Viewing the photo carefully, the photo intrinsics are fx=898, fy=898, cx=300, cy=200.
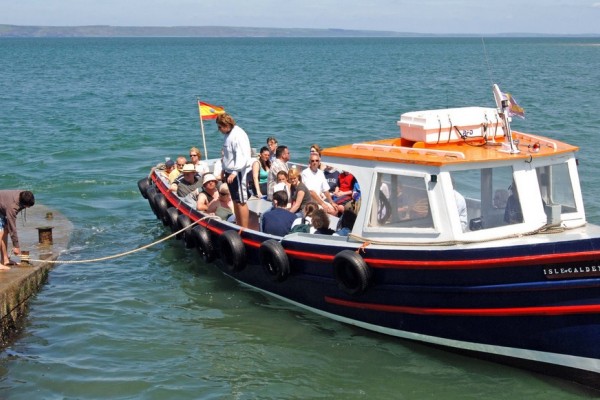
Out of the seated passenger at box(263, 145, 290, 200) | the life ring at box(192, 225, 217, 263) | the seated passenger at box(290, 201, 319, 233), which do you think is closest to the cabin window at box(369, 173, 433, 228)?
the seated passenger at box(290, 201, 319, 233)

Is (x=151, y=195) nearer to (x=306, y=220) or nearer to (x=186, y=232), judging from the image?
(x=186, y=232)

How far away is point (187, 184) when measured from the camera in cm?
1608

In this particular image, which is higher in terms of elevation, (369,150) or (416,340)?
(369,150)

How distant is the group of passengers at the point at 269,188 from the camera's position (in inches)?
494

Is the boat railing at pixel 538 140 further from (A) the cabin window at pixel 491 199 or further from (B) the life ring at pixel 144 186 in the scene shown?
(B) the life ring at pixel 144 186

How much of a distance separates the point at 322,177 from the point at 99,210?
7279 millimetres

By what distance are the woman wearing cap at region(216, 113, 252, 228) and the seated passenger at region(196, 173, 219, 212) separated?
3.23 ft

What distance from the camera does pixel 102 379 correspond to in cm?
1073

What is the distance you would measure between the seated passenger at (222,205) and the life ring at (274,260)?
2198mm

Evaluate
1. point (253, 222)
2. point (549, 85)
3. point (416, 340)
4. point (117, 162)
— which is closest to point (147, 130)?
point (117, 162)

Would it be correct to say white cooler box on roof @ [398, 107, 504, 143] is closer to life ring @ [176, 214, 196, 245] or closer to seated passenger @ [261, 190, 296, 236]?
seated passenger @ [261, 190, 296, 236]

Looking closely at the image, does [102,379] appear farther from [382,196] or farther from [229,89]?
[229,89]

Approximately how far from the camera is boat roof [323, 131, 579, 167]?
10250mm

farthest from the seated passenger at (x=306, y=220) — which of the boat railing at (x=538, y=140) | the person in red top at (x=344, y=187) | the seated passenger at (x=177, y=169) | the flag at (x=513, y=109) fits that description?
the seated passenger at (x=177, y=169)
